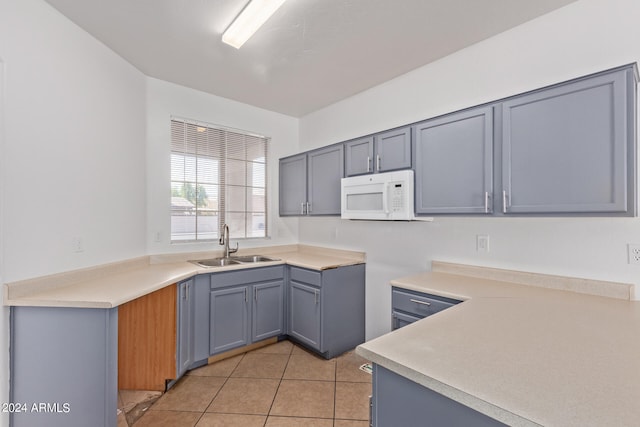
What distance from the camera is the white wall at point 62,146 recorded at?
5.42 ft

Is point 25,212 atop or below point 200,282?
atop

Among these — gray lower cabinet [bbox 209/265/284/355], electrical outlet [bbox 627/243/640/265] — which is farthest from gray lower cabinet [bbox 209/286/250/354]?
electrical outlet [bbox 627/243/640/265]

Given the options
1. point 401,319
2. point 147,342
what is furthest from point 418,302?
point 147,342

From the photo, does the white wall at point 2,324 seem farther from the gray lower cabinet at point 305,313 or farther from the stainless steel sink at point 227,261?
the gray lower cabinet at point 305,313

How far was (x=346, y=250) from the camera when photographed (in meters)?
3.24

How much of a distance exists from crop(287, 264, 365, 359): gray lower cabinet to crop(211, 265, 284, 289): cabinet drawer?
0.52 ft

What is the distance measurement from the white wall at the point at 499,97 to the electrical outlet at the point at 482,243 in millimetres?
30

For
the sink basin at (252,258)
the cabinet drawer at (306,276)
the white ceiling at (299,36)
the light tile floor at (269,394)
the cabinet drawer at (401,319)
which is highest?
the white ceiling at (299,36)

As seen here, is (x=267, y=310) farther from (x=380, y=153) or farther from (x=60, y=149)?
(x=60, y=149)

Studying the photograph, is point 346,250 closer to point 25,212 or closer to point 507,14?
point 507,14

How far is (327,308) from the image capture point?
2736mm

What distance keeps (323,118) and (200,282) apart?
2.30 metres

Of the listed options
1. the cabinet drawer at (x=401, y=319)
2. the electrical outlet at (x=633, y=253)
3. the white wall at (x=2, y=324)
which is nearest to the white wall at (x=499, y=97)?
the electrical outlet at (x=633, y=253)

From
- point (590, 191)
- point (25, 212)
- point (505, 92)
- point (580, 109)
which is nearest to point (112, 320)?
point (25, 212)
